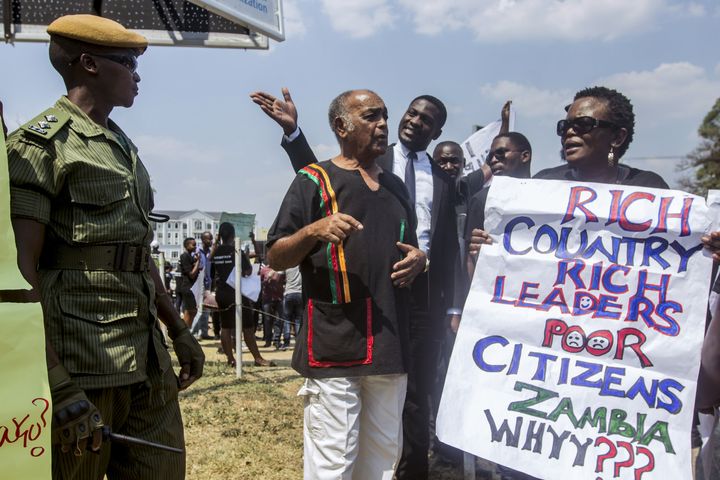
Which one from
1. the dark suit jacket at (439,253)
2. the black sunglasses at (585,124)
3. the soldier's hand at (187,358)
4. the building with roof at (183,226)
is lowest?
the building with roof at (183,226)

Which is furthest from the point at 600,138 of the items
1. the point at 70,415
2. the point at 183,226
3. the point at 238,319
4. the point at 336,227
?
the point at 183,226

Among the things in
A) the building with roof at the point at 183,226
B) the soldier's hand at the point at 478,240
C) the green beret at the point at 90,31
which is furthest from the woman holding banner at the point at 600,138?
the building with roof at the point at 183,226

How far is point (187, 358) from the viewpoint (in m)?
2.61

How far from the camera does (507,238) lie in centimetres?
295

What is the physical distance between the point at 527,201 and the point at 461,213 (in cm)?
169

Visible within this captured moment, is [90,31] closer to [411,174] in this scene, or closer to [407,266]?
[407,266]

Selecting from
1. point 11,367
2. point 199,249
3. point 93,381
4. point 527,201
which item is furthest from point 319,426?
point 199,249

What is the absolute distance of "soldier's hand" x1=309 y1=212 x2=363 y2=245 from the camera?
2.72 meters

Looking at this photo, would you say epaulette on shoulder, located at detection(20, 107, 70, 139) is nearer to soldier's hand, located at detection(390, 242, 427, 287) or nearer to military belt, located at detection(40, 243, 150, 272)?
military belt, located at detection(40, 243, 150, 272)

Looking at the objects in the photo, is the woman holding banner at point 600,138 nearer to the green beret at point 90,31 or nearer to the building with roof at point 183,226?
the green beret at point 90,31

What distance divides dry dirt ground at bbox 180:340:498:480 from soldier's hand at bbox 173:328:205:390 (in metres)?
2.02

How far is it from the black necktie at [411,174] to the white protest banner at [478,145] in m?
2.89

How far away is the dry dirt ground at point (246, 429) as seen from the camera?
4543 mm

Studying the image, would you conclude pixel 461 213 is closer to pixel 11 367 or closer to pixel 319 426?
pixel 319 426
